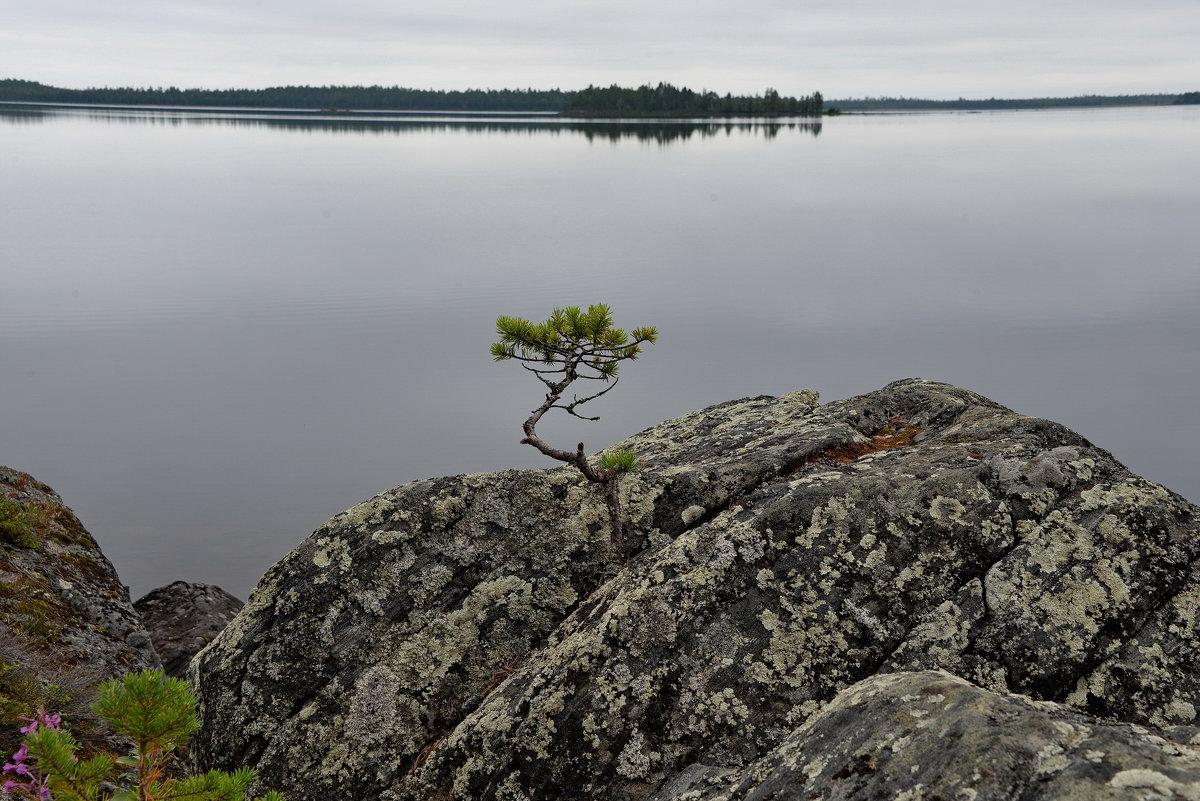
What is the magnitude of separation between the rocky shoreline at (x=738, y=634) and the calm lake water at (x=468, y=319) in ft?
39.9

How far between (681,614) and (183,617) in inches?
375

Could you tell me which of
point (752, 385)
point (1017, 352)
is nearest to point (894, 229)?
point (1017, 352)

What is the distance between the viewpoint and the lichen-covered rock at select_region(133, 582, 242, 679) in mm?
11906

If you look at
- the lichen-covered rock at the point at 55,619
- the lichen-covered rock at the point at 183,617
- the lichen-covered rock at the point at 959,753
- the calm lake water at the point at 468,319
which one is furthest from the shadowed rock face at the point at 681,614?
the calm lake water at the point at 468,319

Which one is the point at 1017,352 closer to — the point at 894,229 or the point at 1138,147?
the point at 894,229

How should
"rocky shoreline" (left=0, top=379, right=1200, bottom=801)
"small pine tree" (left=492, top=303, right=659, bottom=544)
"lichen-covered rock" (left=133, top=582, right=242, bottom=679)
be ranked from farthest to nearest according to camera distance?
"lichen-covered rock" (left=133, top=582, right=242, bottom=679) → "small pine tree" (left=492, top=303, right=659, bottom=544) → "rocky shoreline" (left=0, top=379, right=1200, bottom=801)

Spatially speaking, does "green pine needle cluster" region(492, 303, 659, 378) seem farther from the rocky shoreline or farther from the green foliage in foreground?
the green foliage in foreground

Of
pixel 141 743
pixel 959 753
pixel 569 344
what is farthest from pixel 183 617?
pixel 959 753

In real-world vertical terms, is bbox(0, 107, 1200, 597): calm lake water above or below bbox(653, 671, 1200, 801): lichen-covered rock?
below

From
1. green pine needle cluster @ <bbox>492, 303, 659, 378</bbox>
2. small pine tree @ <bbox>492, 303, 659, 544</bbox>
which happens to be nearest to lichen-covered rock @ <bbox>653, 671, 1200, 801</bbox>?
small pine tree @ <bbox>492, 303, 659, 544</bbox>

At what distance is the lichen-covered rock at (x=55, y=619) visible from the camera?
8.07m

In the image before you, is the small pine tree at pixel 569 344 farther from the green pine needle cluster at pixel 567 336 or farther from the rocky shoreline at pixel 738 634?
the rocky shoreline at pixel 738 634

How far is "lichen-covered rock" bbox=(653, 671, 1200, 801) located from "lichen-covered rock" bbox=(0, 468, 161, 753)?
6.79 metres

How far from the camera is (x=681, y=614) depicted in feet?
19.2
